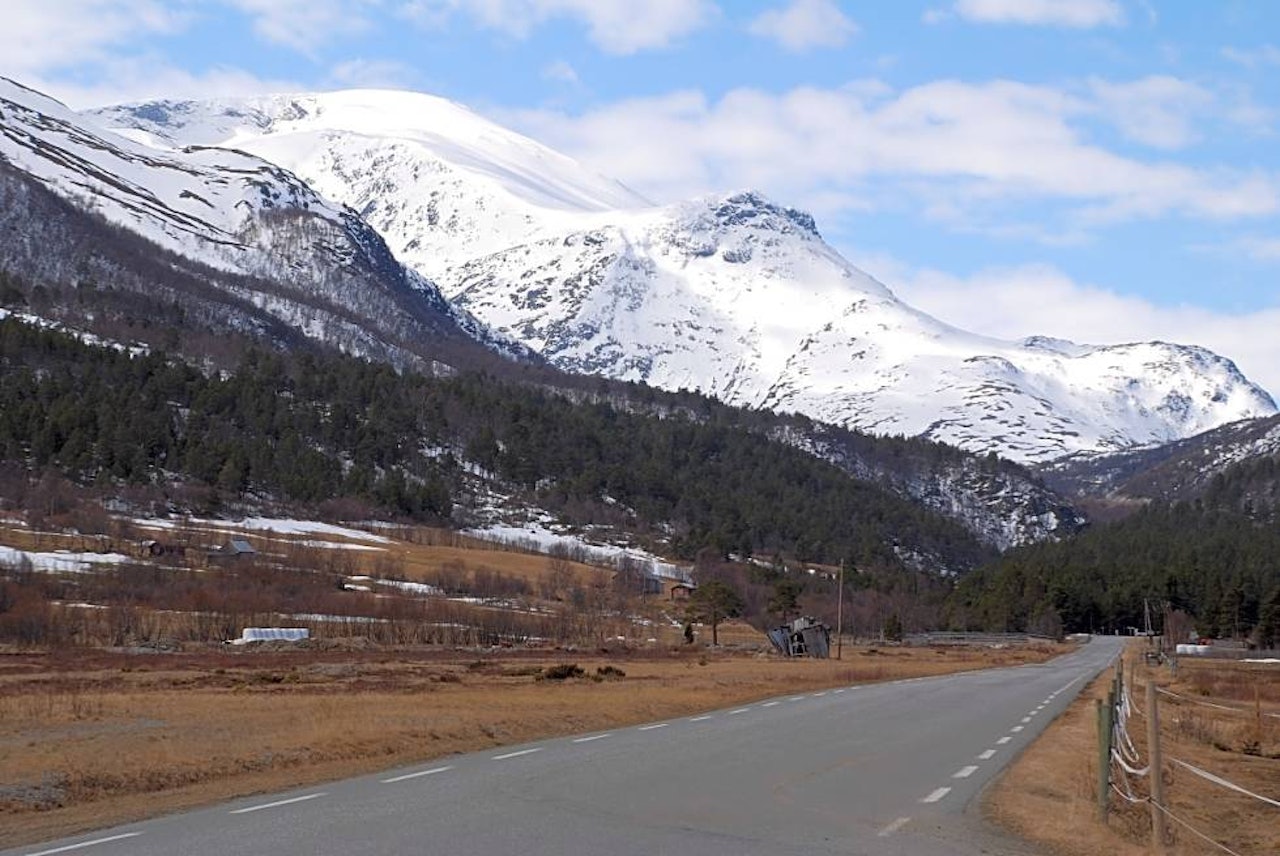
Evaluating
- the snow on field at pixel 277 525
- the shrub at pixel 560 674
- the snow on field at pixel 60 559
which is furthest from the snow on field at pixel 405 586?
the shrub at pixel 560 674

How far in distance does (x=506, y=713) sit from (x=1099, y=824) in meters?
18.3

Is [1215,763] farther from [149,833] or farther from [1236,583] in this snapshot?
[1236,583]

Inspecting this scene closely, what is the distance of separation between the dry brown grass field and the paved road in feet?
2.40

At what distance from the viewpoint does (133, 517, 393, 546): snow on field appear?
170 metres

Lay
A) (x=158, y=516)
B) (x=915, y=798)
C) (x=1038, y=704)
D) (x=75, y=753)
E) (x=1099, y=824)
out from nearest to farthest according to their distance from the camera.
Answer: (x=1099, y=824)
(x=915, y=798)
(x=75, y=753)
(x=1038, y=704)
(x=158, y=516)

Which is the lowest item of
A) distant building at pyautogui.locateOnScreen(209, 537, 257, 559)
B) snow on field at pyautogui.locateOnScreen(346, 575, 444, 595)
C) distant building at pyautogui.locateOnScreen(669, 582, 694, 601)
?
snow on field at pyautogui.locateOnScreen(346, 575, 444, 595)

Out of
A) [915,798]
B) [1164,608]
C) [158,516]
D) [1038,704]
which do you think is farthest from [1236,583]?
[915,798]

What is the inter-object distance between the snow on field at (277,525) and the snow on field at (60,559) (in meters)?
33.3

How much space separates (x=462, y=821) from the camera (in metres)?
15.7

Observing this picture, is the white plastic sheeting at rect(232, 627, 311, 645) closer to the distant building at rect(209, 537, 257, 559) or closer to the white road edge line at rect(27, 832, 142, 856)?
the distant building at rect(209, 537, 257, 559)

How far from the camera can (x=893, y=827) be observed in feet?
53.5

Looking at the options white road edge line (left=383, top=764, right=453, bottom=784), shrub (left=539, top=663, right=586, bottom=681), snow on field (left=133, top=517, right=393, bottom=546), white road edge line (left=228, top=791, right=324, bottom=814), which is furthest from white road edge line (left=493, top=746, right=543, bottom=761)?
snow on field (left=133, top=517, right=393, bottom=546)

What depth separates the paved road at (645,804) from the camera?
14.5 meters

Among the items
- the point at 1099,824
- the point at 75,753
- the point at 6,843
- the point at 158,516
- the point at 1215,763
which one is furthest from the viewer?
the point at 158,516
